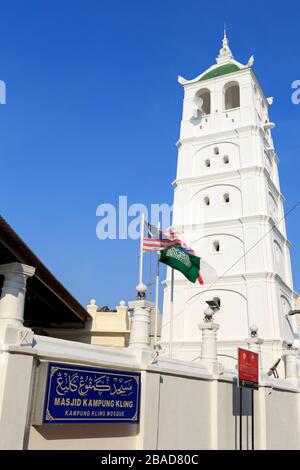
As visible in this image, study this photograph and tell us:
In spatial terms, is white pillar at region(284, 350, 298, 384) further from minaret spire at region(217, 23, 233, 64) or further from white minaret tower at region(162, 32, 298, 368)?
minaret spire at region(217, 23, 233, 64)

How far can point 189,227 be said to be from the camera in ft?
109

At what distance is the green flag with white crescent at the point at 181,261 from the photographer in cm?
1980

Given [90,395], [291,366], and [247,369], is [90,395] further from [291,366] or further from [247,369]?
[291,366]

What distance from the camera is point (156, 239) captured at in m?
19.2

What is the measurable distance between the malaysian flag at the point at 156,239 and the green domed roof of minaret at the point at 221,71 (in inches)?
907

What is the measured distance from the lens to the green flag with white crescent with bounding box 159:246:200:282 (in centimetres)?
1980

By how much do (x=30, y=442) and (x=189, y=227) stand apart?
982 inches

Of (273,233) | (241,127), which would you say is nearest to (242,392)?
(273,233)

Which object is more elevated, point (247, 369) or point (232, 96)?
point (232, 96)

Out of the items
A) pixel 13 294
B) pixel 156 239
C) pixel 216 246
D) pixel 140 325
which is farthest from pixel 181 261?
pixel 216 246

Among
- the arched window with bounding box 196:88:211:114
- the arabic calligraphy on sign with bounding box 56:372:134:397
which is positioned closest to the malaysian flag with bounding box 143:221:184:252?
the arabic calligraphy on sign with bounding box 56:372:134:397

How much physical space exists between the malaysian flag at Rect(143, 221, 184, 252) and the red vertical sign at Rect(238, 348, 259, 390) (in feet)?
19.0

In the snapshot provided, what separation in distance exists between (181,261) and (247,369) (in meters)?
6.44
